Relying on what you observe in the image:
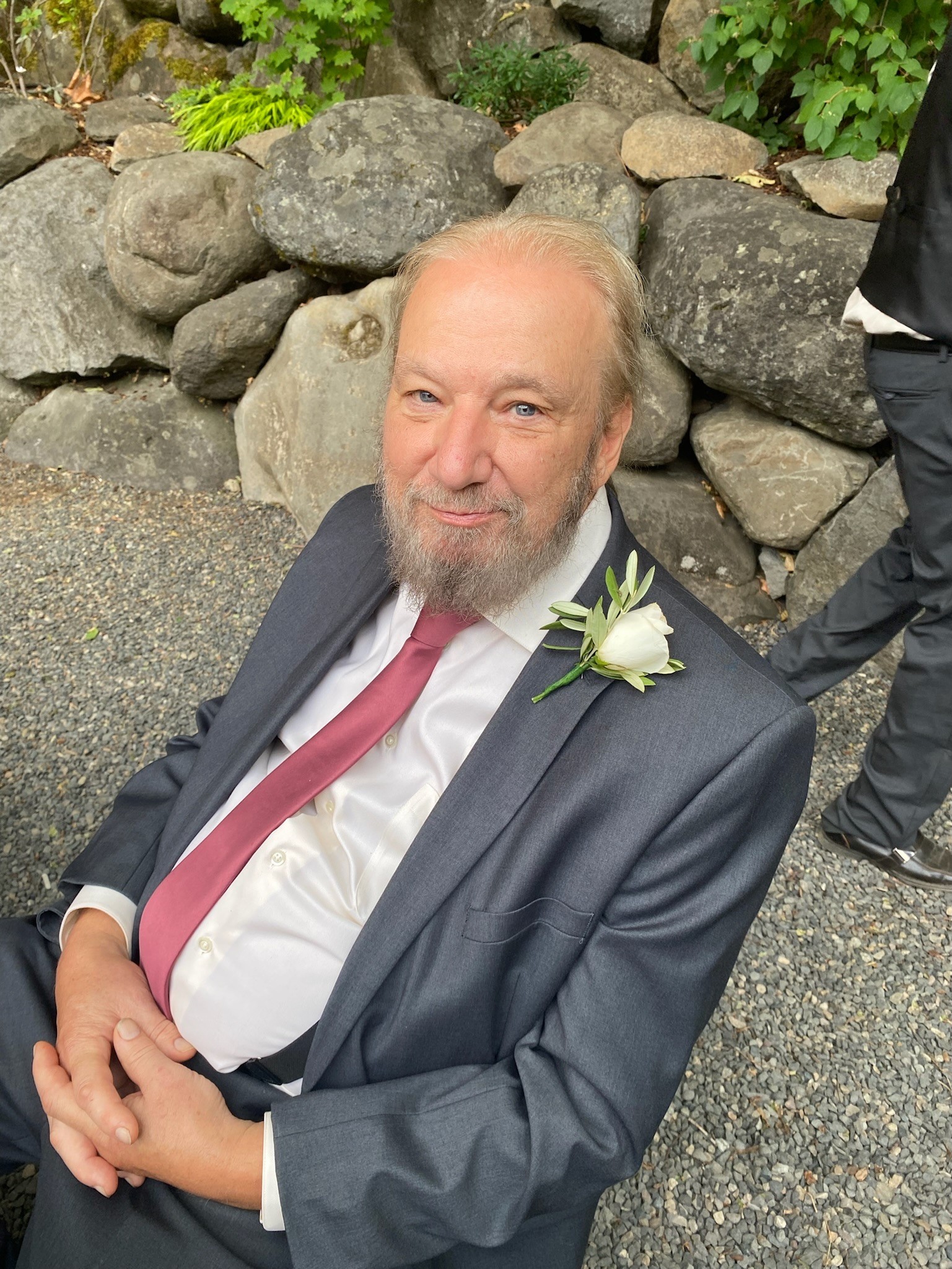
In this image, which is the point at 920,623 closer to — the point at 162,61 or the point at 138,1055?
the point at 138,1055

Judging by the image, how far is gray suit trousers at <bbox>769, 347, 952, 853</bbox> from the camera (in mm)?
2736

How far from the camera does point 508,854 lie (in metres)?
1.34

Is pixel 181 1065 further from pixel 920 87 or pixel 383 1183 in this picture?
pixel 920 87

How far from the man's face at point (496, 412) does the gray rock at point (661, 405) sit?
2.68m

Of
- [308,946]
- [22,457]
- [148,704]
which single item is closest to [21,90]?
[22,457]

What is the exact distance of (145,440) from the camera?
5.08m

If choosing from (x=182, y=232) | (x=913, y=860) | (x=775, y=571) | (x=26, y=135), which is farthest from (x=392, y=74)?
(x=913, y=860)

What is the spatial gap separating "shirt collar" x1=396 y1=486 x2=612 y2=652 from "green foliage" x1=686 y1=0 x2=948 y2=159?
3.20m

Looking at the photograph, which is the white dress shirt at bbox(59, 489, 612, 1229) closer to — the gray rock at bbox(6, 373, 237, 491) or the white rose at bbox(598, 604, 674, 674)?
the white rose at bbox(598, 604, 674, 674)

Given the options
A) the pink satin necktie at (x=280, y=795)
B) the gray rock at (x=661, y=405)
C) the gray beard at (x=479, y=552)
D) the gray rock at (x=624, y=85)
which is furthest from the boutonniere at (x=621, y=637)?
the gray rock at (x=624, y=85)

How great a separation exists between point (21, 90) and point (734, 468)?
5589mm

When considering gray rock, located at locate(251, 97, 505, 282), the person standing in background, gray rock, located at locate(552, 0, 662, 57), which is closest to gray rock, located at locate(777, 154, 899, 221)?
the person standing in background

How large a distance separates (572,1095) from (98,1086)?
73 cm

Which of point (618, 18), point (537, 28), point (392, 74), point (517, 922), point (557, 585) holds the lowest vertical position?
point (517, 922)
